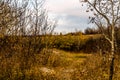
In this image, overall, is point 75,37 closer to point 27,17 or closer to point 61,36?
point 61,36

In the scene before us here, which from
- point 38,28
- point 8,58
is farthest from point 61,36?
point 8,58

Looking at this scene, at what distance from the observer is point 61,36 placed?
29.5 meters

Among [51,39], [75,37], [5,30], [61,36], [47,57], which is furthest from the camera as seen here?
[75,37]

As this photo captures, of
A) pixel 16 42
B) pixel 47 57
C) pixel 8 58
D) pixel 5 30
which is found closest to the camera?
pixel 5 30

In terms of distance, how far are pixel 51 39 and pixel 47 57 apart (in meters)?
1.95

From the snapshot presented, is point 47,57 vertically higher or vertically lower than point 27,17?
lower

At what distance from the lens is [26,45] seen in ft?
66.7

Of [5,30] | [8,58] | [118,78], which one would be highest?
→ [5,30]

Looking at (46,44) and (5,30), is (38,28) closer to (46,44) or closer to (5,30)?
(46,44)

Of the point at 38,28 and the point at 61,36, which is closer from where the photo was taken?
the point at 38,28

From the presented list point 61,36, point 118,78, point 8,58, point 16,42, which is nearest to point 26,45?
point 16,42

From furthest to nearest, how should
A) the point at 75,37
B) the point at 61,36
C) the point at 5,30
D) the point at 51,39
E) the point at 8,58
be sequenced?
the point at 75,37 → the point at 61,36 → the point at 51,39 → the point at 8,58 → the point at 5,30

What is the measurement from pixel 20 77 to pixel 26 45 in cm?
362

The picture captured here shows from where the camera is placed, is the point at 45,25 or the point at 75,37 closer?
the point at 45,25
